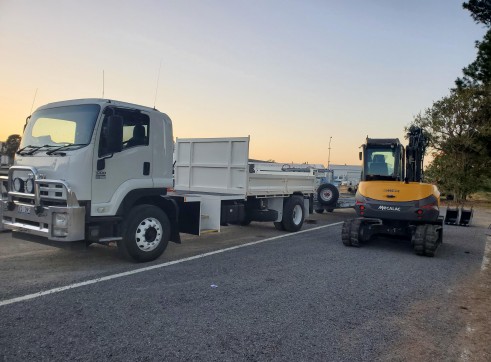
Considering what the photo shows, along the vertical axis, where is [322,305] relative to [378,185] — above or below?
below

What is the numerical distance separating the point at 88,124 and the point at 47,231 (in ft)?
5.86

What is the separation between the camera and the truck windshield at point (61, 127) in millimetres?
6066

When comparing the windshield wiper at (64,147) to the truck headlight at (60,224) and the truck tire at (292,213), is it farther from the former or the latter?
the truck tire at (292,213)

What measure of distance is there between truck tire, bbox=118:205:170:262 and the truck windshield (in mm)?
1492

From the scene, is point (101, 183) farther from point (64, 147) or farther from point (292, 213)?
point (292, 213)

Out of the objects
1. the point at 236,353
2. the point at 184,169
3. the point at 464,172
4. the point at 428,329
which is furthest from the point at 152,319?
the point at 464,172

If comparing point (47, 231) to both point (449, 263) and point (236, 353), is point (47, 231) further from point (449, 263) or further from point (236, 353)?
point (449, 263)

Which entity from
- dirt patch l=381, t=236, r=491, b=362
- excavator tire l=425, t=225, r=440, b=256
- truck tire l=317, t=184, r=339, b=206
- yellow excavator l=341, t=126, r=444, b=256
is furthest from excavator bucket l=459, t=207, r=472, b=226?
dirt patch l=381, t=236, r=491, b=362

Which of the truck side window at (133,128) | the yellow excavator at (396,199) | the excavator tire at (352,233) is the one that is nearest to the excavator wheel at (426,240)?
the yellow excavator at (396,199)

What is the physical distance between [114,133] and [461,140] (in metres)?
28.9

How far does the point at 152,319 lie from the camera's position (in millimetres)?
4234

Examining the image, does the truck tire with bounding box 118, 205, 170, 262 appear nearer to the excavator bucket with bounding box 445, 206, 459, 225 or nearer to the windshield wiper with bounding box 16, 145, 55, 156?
the windshield wiper with bounding box 16, 145, 55, 156

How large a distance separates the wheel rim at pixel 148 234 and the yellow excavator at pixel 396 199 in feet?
15.1

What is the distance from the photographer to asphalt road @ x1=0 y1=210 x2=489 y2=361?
3.62m
